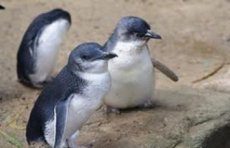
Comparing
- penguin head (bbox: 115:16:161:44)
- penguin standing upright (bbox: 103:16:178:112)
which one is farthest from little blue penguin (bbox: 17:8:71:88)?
penguin head (bbox: 115:16:161:44)

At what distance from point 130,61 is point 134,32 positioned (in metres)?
0.18

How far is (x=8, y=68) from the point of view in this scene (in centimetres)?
604

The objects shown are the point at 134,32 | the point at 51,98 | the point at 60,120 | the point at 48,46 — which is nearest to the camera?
the point at 60,120

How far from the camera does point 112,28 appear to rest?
678cm

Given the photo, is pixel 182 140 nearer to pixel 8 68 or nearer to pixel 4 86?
pixel 4 86

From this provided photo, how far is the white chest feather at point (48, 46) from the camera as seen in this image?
5551 mm

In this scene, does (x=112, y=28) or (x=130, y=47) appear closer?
(x=130, y=47)

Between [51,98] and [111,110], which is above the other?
[51,98]

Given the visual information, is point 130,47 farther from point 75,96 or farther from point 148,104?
point 75,96

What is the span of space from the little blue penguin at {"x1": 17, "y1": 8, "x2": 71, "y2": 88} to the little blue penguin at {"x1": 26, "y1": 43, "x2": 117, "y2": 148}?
1695mm

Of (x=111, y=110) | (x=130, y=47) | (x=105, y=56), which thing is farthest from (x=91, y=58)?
(x=111, y=110)

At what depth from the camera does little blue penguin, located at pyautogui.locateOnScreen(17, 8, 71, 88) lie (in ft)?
18.2

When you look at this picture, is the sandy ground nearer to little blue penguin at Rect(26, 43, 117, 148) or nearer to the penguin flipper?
little blue penguin at Rect(26, 43, 117, 148)

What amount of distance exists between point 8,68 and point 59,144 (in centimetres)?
245
